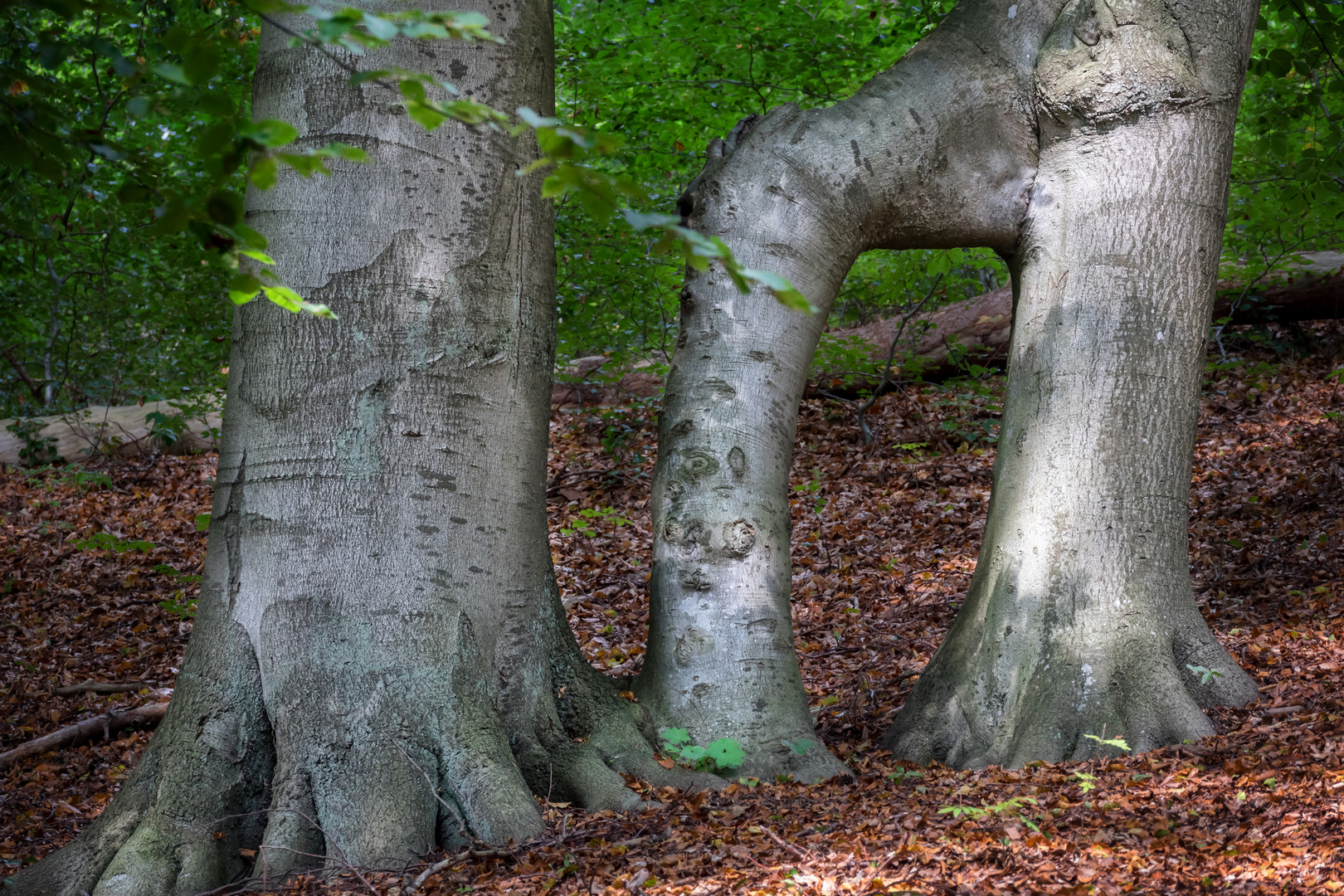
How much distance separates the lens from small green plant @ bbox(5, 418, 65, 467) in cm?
985

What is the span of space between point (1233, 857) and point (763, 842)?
119 centimetres

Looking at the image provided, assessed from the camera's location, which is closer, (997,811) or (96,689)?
(997,811)

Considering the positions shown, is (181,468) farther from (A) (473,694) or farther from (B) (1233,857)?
(B) (1233,857)

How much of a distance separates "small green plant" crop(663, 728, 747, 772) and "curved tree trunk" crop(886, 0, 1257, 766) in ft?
2.70

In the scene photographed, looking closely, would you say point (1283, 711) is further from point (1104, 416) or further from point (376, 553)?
point (376, 553)

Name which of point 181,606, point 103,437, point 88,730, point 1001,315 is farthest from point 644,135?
point 103,437

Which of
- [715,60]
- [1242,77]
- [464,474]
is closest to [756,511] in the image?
[464,474]

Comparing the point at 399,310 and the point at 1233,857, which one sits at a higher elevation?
the point at 399,310

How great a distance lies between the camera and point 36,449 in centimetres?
985

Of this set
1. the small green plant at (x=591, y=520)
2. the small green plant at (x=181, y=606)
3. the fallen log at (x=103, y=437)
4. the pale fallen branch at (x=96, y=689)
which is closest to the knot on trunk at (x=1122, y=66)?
the small green plant at (x=591, y=520)

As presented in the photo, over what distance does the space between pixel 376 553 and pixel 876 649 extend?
326 cm

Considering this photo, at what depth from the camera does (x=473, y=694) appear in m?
2.86

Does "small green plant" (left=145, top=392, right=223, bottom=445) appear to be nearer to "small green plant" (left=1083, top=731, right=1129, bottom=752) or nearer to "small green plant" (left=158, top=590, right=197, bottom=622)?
"small green plant" (left=158, top=590, right=197, bottom=622)

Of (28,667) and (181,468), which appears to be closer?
(28,667)
